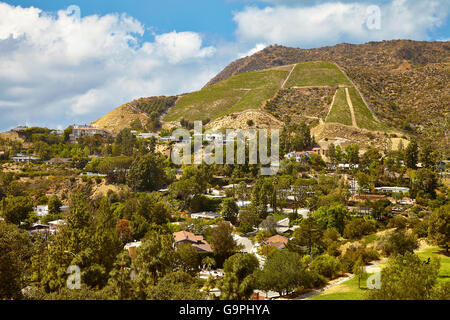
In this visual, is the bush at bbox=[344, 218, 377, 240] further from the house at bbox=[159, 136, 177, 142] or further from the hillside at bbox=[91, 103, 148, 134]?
the hillside at bbox=[91, 103, 148, 134]

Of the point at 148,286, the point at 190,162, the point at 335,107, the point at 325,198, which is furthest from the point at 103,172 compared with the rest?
the point at 335,107

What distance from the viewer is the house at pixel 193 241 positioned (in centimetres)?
4081

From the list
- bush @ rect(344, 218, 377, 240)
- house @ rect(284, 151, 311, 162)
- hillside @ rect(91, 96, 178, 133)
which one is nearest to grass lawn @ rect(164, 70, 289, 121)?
hillside @ rect(91, 96, 178, 133)

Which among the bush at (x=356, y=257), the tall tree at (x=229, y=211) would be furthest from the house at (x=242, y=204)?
the bush at (x=356, y=257)

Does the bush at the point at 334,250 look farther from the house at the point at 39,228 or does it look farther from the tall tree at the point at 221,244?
the house at the point at 39,228

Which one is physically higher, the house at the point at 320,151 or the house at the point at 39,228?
the house at the point at 320,151

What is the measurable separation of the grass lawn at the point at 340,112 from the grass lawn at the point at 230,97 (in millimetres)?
21663

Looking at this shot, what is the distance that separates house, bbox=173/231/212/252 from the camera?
4081 centimetres

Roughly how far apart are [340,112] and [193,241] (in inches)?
3016

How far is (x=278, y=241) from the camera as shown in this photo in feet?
139

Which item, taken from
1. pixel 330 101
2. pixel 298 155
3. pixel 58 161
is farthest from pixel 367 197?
pixel 58 161

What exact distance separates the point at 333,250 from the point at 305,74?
112122mm

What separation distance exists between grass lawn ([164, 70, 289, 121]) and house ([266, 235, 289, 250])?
76.9 meters
